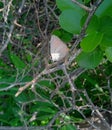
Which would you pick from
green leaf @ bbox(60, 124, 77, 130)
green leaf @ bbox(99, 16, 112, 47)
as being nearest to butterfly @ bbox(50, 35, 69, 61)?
green leaf @ bbox(99, 16, 112, 47)

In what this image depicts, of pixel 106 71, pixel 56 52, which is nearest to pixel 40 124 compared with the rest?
pixel 106 71

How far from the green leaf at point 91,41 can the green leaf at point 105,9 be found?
56mm

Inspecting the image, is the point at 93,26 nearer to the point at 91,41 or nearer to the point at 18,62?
the point at 91,41

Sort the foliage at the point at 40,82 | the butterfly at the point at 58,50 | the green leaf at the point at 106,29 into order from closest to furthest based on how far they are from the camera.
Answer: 1. the green leaf at the point at 106,29
2. the butterfly at the point at 58,50
3. the foliage at the point at 40,82

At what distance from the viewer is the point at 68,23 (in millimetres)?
920

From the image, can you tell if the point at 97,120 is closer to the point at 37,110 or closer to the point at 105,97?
the point at 105,97

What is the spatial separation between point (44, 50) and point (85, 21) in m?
0.38

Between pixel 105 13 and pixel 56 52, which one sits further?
pixel 56 52

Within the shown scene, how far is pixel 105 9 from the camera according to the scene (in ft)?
2.96

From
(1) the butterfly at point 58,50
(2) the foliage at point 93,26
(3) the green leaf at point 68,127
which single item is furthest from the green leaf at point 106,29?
(3) the green leaf at point 68,127

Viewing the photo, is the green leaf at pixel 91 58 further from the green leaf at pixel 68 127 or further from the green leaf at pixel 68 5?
the green leaf at pixel 68 127

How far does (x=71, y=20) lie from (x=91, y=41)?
0.26ft

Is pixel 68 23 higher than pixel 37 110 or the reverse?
higher

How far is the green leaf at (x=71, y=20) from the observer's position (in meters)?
0.92
